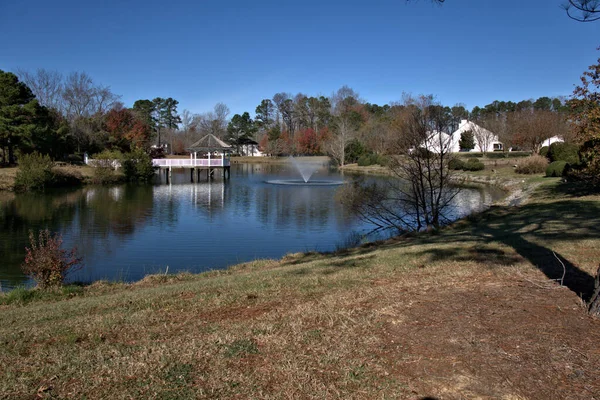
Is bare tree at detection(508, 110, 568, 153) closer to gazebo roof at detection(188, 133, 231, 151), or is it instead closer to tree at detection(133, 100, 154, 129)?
gazebo roof at detection(188, 133, 231, 151)

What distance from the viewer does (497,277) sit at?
671 centimetres

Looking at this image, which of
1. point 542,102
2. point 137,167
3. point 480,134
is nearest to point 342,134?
point 480,134

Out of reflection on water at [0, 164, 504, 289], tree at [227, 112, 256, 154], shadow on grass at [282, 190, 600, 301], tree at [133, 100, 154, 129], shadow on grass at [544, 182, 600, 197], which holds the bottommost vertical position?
reflection on water at [0, 164, 504, 289]

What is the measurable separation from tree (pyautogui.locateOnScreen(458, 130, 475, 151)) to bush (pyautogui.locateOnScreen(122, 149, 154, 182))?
163 ft

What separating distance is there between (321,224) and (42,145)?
34.6 m

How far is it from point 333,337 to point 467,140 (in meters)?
76.9

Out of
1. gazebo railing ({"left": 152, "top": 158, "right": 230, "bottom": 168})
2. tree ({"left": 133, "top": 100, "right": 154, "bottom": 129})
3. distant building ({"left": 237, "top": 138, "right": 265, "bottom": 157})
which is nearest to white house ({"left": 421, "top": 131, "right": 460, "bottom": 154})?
gazebo railing ({"left": 152, "top": 158, "right": 230, "bottom": 168})

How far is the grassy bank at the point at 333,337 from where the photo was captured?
3781mm

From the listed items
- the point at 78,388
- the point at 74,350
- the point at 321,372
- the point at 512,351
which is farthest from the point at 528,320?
the point at 74,350

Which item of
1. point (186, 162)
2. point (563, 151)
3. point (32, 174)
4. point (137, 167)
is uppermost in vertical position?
point (563, 151)

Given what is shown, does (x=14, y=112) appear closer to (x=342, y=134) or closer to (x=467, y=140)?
(x=342, y=134)

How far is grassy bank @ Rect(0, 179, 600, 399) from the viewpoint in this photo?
3781mm

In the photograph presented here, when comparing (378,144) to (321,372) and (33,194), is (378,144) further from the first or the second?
(321,372)

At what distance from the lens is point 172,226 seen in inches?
840
